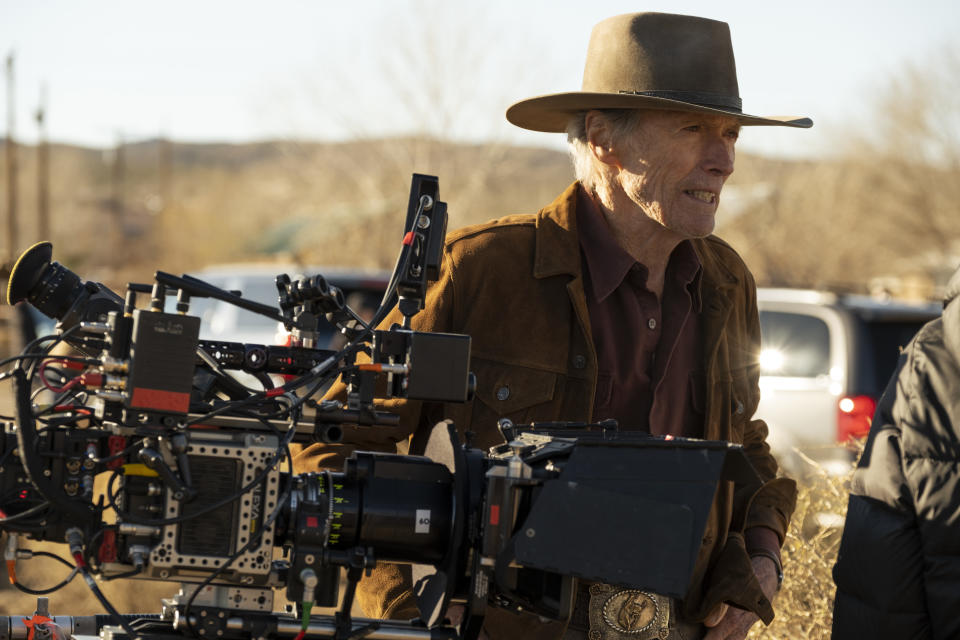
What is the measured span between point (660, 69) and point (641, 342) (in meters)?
0.71

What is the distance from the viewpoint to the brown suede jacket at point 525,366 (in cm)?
296

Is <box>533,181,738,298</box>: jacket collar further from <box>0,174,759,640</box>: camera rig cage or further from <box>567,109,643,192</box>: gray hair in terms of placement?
<box>0,174,759,640</box>: camera rig cage

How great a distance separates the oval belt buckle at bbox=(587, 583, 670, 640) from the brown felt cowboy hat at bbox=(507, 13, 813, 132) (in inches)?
47.9

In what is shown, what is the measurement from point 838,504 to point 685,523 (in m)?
2.60

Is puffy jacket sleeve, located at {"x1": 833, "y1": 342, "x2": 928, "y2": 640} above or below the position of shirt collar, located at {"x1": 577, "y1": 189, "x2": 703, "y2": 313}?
below

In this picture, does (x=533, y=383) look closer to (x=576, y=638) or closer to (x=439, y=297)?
(x=439, y=297)

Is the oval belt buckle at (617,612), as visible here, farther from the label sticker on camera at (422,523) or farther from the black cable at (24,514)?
the black cable at (24,514)

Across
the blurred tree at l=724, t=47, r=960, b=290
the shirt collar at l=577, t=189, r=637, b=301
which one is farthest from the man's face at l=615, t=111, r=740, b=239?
the blurred tree at l=724, t=47, r=960, b=290

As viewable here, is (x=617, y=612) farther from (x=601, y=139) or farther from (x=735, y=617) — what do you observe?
(x=601, y=139)

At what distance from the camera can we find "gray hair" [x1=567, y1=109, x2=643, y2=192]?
3.33m

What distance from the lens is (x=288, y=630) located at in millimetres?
2281

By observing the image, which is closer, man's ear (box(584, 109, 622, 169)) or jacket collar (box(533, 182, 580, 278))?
jacket collar (box(533, 182, 580, 278))

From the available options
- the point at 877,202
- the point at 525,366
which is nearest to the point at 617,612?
the point at 525,366

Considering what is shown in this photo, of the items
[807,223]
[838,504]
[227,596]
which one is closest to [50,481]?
[227,596]
